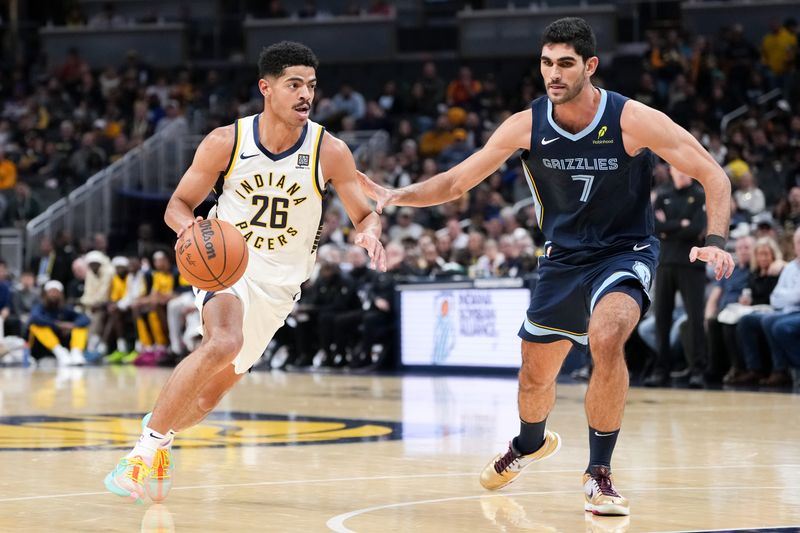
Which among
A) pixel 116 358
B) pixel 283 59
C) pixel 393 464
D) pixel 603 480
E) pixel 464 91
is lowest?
pixel 116 358

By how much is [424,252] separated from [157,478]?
431 inches

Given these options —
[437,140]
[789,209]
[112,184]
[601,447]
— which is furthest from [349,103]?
[601,447]

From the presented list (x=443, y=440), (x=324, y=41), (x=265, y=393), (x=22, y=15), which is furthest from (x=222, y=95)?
(x=443, y=440)

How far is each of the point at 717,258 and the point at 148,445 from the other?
2.46 metres

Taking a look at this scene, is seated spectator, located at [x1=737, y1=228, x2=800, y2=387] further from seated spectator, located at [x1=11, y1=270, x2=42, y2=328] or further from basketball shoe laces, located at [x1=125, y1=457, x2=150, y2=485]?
seated spectator, located at [x1=11, y1=270, x2=42, y2=328]

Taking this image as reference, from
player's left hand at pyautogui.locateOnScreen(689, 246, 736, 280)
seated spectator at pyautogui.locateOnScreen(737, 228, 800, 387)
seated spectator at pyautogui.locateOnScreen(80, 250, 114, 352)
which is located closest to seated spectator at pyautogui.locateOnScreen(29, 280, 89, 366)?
seated spectator at pyautogui.locateOnScreen(80, 250, 114, 352)

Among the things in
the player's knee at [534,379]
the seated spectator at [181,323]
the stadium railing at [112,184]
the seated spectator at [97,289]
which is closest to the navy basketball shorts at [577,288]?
the player's knee at [534,379]

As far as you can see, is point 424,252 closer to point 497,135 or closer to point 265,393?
point 265,393

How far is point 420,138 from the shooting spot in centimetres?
2242

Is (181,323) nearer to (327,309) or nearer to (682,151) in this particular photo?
(327,309)

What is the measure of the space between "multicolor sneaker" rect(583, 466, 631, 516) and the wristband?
1031mm

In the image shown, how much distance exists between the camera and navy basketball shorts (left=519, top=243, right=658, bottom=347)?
18.8 ft

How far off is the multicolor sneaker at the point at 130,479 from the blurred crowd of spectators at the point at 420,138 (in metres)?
8.46

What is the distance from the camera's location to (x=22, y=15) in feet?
99.7
